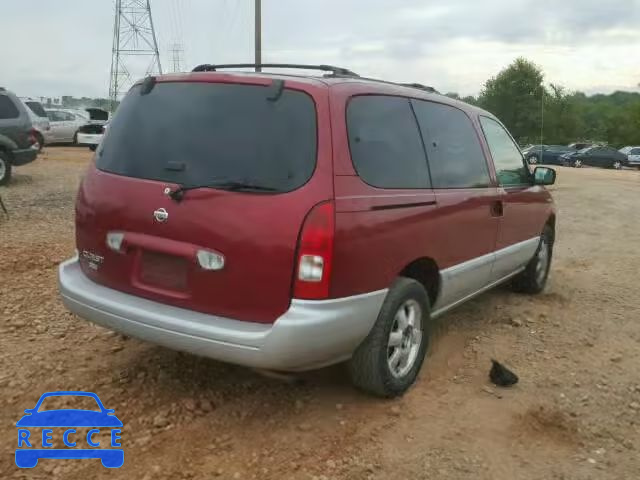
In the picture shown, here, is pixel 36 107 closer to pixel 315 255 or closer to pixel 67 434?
pixel 67 434

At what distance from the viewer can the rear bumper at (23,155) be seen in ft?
41.4

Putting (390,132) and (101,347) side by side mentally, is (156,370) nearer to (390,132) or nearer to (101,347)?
(101,347)

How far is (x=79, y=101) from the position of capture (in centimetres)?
6575

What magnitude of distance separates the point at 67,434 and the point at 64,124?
2679cm

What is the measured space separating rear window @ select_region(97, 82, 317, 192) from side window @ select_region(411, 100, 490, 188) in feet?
3.81

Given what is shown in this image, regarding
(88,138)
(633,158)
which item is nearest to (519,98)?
Answer: (633,158)

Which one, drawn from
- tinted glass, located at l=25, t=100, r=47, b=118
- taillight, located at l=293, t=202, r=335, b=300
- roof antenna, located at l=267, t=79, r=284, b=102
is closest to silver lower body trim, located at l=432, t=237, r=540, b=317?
taillight, located at l=293, t=202, r=335, b=300

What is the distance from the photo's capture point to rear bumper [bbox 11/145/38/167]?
41.4ft

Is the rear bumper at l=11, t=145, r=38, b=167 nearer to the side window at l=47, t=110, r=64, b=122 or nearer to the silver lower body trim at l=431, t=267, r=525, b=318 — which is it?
the silver lower body trim at l=431, t=267, r=525, b=318

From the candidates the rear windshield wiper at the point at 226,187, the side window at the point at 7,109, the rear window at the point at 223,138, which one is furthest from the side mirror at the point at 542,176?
the side window at the point at 7,109

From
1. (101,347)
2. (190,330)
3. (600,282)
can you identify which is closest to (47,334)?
(101,347)

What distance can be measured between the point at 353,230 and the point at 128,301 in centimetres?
125

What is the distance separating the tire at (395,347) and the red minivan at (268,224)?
0.03 ft

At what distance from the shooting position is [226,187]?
10.3 ft
